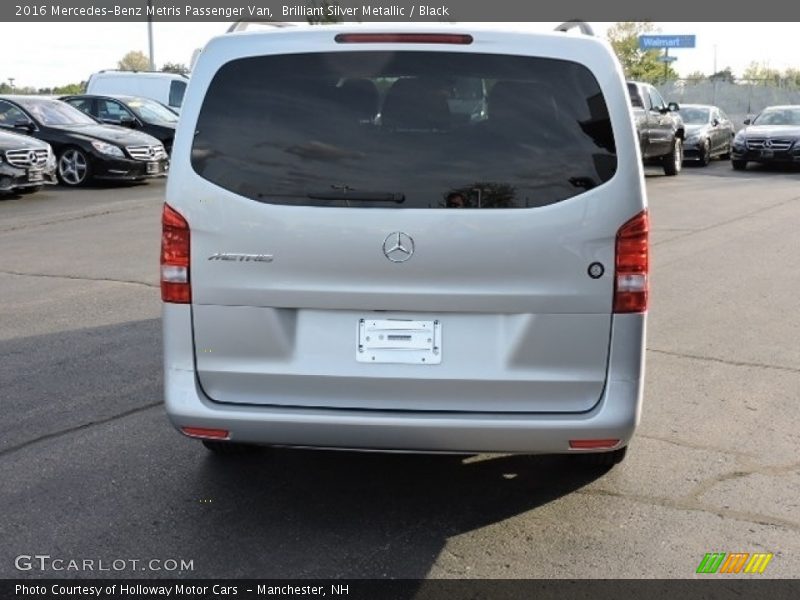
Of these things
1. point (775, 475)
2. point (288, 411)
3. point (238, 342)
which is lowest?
point (775, 475)

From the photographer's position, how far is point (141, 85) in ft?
87.2

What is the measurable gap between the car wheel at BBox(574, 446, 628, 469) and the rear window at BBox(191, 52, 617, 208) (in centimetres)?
144

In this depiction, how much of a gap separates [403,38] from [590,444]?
5.56 ft

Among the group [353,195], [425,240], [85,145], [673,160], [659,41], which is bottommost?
[673,160]

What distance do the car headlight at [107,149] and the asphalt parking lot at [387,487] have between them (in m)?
11.1

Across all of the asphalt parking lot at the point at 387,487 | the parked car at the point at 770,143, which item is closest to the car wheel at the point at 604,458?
the asphalt parking lot at the point at 387,487

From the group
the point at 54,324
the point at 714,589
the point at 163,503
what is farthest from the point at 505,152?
the point at 54,324

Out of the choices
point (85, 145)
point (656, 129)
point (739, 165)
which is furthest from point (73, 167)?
point (739, 165)

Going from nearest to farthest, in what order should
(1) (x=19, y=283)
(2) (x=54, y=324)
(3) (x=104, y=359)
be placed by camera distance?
(3) (x=104, y=359) → (2) (x=54, y=324) → (1) (x=19, y=283)

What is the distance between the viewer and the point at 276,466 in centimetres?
479

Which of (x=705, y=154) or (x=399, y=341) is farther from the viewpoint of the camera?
(x=705, y=154)

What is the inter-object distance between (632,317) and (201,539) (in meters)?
1.89

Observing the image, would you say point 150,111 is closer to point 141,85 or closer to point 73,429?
point 141,85

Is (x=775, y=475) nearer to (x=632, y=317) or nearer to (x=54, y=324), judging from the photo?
(x=632, y=317)
